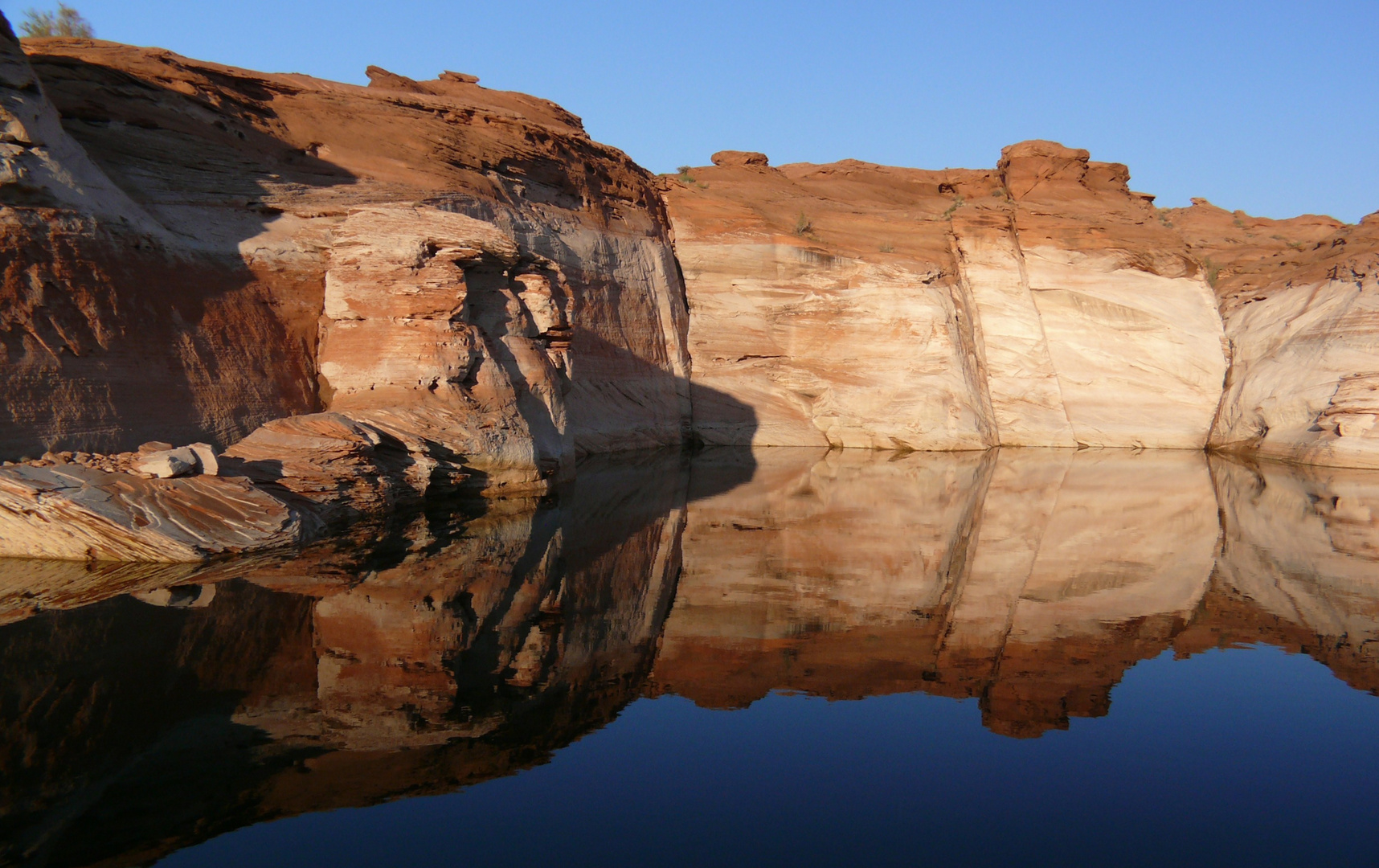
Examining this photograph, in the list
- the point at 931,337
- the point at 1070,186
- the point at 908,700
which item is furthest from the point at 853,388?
the point at 908,700

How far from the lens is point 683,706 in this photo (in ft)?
17.4

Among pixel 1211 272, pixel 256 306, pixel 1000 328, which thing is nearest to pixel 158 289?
pixel 256 306

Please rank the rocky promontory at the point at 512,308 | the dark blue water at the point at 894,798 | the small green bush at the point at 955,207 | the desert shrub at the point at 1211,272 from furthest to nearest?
the desert shrub at the point at 1211,272 < the small green bush at the point at 955,207 < the rocky promontory at the point at 512,308 < the dark blue water at the point at 894,798

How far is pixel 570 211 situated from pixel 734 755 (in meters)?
17.7

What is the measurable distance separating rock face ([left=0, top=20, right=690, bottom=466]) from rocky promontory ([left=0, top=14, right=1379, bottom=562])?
0.15ft

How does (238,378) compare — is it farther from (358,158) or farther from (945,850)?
(945,850)

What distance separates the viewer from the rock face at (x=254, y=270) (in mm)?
10062

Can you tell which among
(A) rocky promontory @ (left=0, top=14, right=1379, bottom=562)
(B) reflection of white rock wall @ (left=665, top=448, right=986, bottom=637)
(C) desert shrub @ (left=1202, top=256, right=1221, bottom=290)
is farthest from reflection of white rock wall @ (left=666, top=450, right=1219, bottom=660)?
(C) desert shrub @ (left=1202, top=256, right=1221, bottom=290)

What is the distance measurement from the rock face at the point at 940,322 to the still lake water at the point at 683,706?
520 inches

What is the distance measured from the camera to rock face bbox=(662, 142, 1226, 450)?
2317 centimetres

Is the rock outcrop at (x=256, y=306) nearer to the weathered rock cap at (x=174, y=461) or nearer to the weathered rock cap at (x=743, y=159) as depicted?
the weathered rock cap at (x=174, y=461)

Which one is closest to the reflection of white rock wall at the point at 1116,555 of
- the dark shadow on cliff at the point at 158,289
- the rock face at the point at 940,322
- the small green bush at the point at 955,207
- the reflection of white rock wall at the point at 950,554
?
the reflection of white rock wall at the point at 950,554

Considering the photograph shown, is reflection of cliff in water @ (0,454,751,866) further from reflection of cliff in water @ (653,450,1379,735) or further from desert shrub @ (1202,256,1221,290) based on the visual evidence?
desert shrub @ (1202,256,1221,290)

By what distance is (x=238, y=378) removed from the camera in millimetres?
12156
